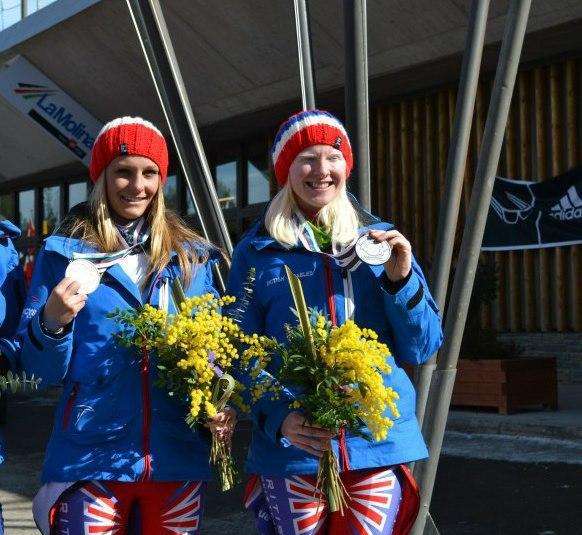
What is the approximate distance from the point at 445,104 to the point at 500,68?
12.9 metres

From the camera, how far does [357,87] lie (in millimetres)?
3934

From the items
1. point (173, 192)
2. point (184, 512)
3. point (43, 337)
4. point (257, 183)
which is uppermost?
point (173, 192)

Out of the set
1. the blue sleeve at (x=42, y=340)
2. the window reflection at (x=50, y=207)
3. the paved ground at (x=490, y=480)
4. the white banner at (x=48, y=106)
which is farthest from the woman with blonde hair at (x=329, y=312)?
the window reflection at (x=50, y=207)

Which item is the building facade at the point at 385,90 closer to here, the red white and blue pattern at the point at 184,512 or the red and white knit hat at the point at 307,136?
the red and white knit hat at the point at 307,136

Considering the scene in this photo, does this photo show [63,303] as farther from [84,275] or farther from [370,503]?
[370,503]

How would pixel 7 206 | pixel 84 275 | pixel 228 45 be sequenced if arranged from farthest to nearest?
pixel 7 206 < pixel 228 45 < pixel 84 275

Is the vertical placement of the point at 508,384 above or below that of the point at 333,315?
above

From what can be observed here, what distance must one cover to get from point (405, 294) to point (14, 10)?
722 inches

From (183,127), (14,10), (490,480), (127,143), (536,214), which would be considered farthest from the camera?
(14,10)

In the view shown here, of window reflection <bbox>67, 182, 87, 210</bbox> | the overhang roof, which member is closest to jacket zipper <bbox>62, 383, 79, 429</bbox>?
the overhang roof

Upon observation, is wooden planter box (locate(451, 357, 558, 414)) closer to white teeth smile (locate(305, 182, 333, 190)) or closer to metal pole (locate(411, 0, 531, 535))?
metal pole (locate(411, 0, 531, 535))

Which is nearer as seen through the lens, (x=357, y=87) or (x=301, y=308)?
(x=301, y=308)

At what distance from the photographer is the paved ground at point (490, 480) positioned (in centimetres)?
646

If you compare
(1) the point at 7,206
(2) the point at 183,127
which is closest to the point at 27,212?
(1) the point at 7,206
